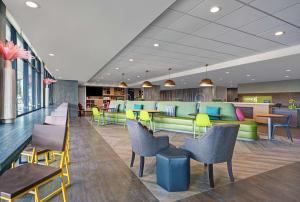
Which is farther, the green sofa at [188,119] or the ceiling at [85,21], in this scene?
the green sofa at [188,119]

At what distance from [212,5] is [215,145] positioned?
88.8 inches

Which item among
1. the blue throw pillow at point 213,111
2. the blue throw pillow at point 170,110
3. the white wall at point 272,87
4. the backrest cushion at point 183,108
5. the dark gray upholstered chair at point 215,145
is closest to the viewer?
the dark gray upholstered chair at point 215,145

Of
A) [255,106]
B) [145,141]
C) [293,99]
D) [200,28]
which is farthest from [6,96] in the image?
[293,99]

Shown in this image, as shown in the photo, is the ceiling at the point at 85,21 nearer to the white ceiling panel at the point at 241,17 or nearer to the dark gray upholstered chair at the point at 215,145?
the white ceiling panel at the point at 241,17

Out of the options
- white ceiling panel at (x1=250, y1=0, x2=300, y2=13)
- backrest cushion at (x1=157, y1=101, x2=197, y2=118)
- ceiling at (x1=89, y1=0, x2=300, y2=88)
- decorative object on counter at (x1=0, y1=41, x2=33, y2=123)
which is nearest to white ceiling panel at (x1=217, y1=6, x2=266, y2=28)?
ceiling at (x1=89, y1=0, x2=300, y2=88)

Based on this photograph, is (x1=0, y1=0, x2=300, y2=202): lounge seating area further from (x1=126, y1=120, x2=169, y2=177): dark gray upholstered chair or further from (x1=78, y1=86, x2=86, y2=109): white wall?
(x1=78, y1=86, x2=86, y2=109): white wall

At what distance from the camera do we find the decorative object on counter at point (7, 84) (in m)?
2.38

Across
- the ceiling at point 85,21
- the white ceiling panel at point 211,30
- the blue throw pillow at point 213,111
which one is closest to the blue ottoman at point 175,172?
the ceiling at point 85,21

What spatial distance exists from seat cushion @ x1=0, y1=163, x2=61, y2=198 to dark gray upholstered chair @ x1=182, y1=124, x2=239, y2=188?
187 cm

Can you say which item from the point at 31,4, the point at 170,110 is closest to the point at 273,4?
the point at 31,4

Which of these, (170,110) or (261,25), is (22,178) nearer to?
(261,25)

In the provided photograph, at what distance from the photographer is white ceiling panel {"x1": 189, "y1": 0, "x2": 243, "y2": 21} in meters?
2.84

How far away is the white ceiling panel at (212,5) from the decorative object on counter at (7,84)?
2.90 metres

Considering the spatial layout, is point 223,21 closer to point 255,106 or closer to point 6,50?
point 6,50
